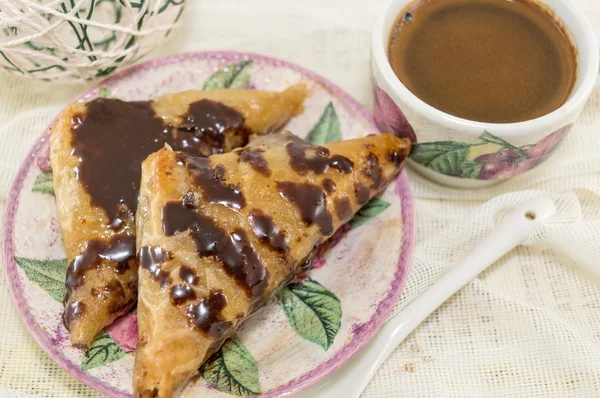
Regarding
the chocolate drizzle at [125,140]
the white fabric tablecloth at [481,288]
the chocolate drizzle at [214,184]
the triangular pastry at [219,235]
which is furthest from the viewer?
the white fabric tablecloth at [481,288]

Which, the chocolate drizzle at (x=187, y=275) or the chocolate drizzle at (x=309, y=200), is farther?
the chocolate drizzle at (x=309, y=200)

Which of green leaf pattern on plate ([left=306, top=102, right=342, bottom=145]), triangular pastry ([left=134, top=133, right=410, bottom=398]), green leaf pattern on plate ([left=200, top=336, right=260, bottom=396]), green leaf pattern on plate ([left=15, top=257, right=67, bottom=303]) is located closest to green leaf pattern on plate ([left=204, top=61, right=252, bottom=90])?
green leaf pattern on plate ([left=306, top=102, right=342, bottom=145])

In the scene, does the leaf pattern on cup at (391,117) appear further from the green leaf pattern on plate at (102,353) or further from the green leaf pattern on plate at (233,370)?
the green leaf pattern on plate at (102,353)

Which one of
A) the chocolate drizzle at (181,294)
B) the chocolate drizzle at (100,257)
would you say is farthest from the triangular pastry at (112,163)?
the chocolate drizzle at (181,294)

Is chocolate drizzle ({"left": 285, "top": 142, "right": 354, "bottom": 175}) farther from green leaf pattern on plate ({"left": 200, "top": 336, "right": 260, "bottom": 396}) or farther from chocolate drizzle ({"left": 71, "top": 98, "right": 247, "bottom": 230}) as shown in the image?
Result: green leaf pattern on plate ({"left": 200, "top": 336, "right": 260, "bottom": 396})

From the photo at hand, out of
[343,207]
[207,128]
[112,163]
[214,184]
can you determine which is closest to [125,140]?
[112,163]

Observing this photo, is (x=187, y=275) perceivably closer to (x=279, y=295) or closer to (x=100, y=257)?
(x=100, y=257)

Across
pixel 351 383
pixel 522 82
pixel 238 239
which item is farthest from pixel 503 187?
pixel 238 239
